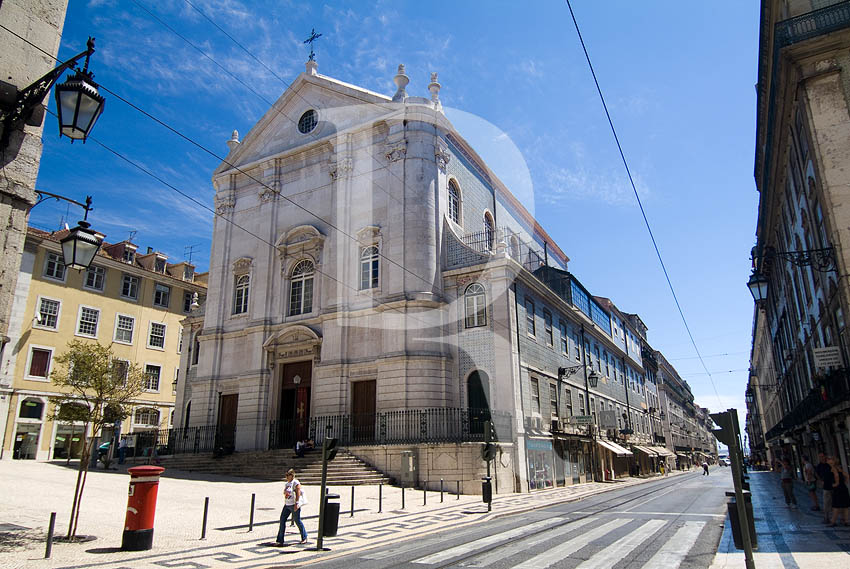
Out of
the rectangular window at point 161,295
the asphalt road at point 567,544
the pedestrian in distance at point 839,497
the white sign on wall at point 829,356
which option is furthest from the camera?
the rectangular window at point 161,295

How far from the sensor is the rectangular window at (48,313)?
33.7 m

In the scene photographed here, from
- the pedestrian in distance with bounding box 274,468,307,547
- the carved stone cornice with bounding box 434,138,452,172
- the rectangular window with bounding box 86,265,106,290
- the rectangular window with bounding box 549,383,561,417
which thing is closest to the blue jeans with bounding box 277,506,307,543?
the pedestrian in distance with bounding box 274,468,307,547

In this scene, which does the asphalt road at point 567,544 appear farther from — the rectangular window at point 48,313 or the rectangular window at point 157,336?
the rectangular window at point 157,336

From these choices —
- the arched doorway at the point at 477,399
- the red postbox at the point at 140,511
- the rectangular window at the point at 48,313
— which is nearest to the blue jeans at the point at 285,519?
the red postbox at the point at 140,511

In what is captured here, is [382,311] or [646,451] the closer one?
[382,311]

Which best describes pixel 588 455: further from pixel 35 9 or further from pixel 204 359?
pixel 35 9

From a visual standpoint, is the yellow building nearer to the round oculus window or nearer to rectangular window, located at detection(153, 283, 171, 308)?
rectangular window, located at detection(153, 283, 171, 308)

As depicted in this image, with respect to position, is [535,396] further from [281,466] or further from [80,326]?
[80,326]

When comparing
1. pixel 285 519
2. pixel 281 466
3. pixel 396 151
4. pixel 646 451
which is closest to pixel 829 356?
pixel 285 519

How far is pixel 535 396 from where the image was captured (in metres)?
26.2

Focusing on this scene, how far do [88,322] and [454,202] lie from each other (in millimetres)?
25196

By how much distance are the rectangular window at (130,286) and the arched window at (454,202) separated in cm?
2471

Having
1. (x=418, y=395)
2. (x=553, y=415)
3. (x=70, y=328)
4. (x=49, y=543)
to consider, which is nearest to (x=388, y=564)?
(x=49, y=543)

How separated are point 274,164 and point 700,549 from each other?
91.0 feet
